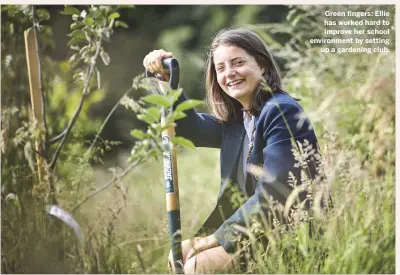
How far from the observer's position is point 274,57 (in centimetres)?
331

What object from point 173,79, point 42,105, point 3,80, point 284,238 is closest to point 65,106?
point 42,105

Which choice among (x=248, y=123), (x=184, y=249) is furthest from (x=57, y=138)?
(x=248, y=123)

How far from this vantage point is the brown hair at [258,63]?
3.22 meters

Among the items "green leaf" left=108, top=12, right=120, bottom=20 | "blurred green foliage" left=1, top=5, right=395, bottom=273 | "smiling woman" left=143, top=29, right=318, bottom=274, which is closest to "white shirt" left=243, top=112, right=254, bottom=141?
"smiling woman" left=143, top=29, right=318, bottom=274

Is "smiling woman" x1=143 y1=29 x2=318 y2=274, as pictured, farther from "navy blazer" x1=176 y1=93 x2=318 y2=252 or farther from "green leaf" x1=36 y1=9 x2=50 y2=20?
"green leaf" x1=36 y1=9 x2=50 y2=20

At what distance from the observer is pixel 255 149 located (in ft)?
10.4

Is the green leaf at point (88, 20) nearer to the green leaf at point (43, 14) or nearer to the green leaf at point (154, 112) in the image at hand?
the green leaf at point (43, 14)

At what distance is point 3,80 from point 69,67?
320 millimetres

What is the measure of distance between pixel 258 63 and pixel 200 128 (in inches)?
16.0

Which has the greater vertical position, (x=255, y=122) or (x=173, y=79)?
(x=173, y=79)

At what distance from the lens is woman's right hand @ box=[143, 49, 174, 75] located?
3232 millimetres

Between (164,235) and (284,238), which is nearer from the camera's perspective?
(284,238)

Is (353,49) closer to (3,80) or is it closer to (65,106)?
(65,106)

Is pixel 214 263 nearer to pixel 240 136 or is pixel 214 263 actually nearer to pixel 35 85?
pixel 240 136
